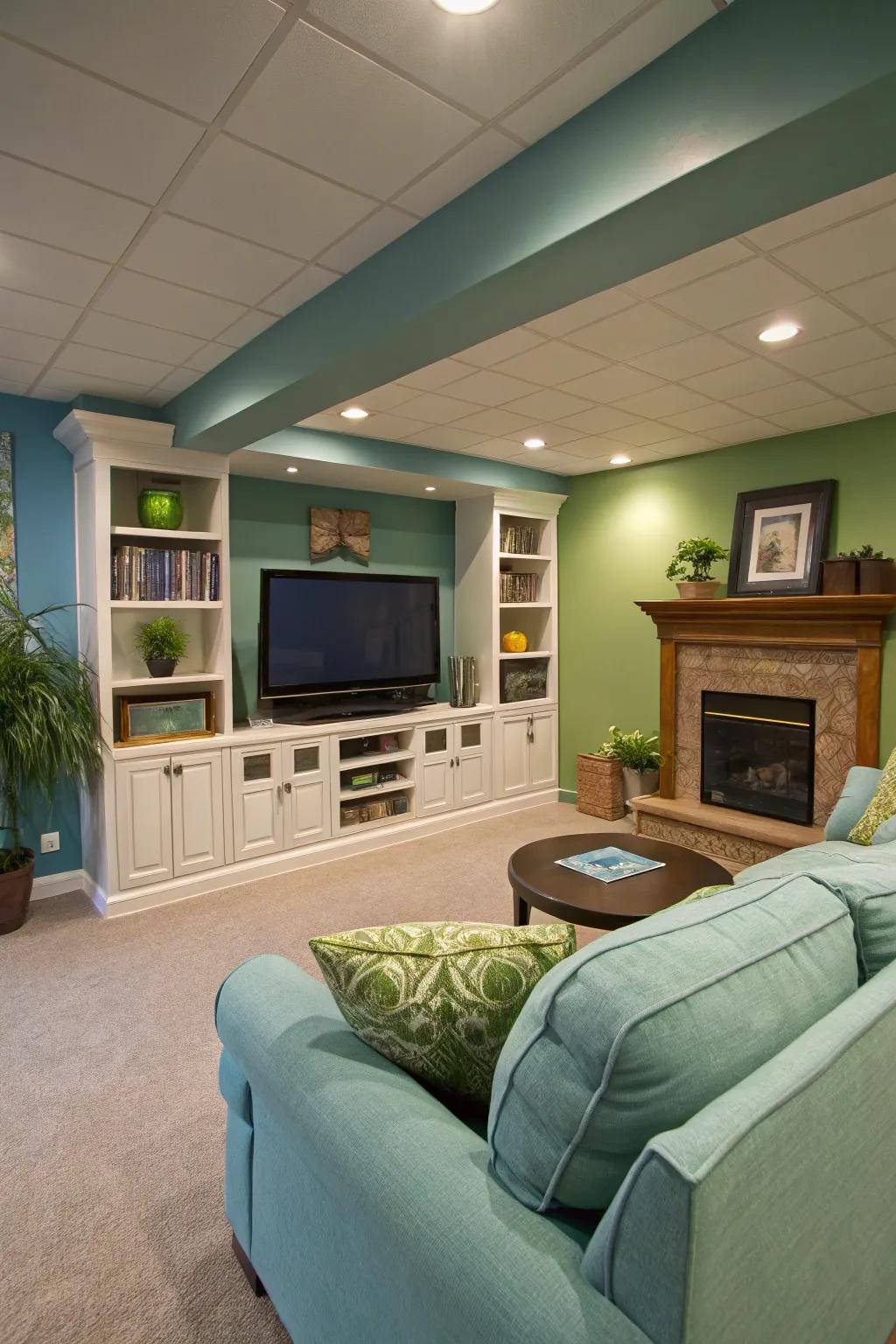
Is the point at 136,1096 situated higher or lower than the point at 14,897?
lower

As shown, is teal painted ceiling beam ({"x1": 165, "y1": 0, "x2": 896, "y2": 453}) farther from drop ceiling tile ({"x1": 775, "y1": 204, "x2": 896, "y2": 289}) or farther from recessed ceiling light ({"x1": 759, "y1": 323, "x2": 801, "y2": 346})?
recessed ceiling light ({"x1": 759, "y1": 323, "x2": 801, "y2": 346})

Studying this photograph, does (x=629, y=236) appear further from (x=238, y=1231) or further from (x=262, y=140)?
(x=238, y=1231)

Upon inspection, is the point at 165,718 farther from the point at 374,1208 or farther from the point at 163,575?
the point at 374,1208

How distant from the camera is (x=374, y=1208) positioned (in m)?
1.02

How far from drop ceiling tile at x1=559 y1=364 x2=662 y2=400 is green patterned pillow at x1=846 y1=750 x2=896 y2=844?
197cm

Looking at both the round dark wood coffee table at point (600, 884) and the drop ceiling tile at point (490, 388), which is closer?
the round dark wood coffee table at point (600, 884)

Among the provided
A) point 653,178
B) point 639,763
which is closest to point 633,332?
point 653,178

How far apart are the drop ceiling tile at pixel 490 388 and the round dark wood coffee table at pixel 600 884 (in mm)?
2033

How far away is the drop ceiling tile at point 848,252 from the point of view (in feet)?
6.80

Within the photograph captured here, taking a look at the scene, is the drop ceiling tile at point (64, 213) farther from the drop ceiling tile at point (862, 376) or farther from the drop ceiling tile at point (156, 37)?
the drop ceiling tile at point (862, 376)

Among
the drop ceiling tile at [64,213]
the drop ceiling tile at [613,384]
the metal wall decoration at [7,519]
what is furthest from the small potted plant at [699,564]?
the metal wall decoration at [7,519]

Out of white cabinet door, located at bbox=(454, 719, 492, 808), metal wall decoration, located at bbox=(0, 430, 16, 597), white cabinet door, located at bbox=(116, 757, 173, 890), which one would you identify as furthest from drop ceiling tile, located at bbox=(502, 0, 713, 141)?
white cabinet door, located at bbox=(454, 719, 492, 808)

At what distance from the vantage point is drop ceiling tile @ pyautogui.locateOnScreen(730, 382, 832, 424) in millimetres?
3516

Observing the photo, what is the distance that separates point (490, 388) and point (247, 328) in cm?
116
